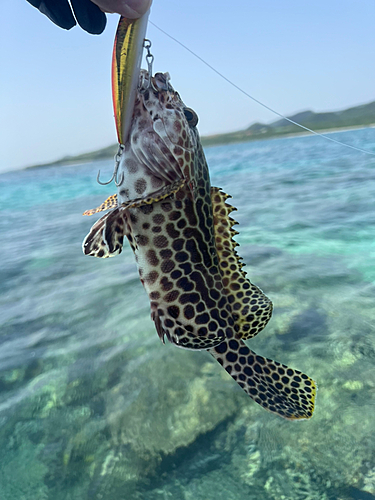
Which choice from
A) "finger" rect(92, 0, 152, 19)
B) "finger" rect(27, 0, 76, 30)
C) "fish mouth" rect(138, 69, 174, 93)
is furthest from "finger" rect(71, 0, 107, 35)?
"finger" rect(92, 0, 152, 19)

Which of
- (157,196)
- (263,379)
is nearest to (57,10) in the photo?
(157,196)

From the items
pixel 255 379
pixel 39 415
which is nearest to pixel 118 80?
pixel 255 379

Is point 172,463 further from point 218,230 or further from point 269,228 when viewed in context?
point 269,228

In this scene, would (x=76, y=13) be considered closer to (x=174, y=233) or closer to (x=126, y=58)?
(x=126, y=58)

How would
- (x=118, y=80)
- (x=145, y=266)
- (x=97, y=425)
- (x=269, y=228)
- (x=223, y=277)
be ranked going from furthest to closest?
1. (x=269, y=228)
2. (x=97, y=425)
3. (x=223, y=277)
4. (x=145, y=266)
5. (x=118, y=80)

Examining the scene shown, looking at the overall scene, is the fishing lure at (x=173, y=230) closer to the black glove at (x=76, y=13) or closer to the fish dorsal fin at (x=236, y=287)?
the fish dorsal fin at (x=236, y=287)

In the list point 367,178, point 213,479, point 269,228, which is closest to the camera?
point 213,479

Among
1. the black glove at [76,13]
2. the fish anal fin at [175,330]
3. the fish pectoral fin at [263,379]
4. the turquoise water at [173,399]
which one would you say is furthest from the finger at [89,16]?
the turquoise water at [173,399]
